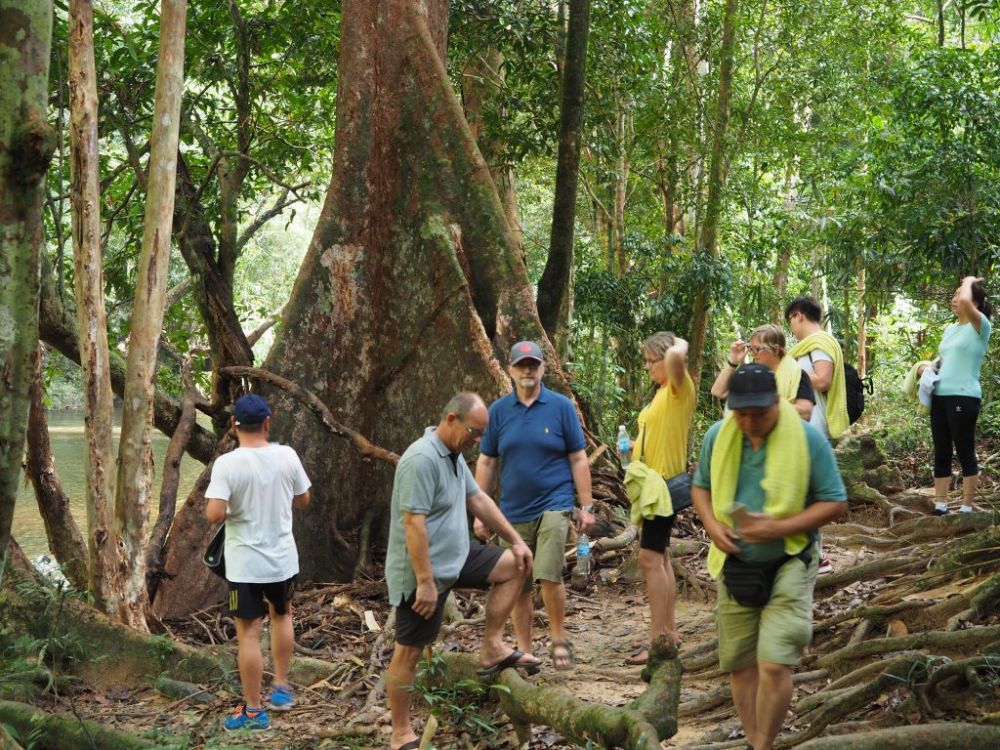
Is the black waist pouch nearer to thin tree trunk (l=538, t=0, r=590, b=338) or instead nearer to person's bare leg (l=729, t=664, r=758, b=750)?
person's bare leg (l=729, t=664, r=758, b=750)

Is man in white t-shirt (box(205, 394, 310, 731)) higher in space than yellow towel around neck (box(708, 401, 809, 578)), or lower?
lower

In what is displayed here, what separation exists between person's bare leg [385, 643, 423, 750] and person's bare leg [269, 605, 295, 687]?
48.4 inches

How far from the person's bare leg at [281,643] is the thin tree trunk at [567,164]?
4712mm

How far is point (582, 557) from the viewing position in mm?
7586

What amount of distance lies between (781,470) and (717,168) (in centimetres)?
1226

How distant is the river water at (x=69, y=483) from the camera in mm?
20038

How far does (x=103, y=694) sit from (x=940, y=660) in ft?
17.3

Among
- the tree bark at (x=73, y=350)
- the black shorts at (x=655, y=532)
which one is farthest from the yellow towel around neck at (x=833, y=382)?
the tree bark at (x=73, y=350)

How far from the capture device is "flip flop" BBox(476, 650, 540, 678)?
555 cm

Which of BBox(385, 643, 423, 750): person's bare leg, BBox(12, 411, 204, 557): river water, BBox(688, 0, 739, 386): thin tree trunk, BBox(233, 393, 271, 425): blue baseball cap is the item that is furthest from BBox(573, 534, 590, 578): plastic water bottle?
BBox(688, 0, 739, 386): thin tree trunk

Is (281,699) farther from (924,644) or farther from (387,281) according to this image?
(387,281)

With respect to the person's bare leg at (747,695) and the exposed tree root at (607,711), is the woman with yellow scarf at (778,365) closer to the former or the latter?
the exposed tree root at (607,711)

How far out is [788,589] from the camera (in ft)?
13.3

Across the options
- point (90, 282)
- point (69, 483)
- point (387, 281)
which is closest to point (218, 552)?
point (90, 282)
